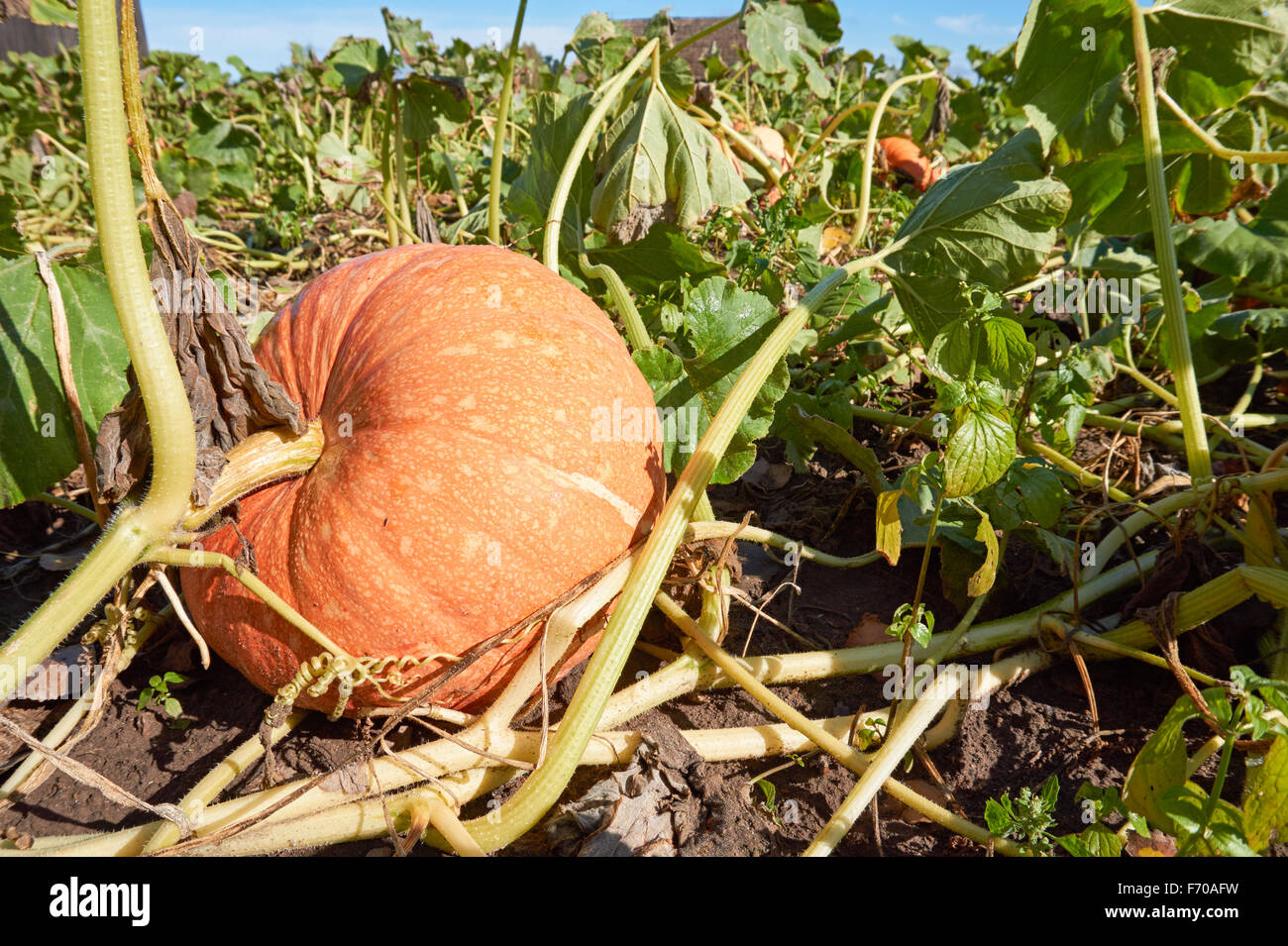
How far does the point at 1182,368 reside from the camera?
177 cm

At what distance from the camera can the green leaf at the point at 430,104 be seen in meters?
2.78

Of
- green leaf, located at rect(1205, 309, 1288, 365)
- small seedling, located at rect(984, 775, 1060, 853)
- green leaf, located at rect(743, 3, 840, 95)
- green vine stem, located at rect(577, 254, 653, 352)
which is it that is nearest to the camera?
small seedling, located at rect(984, 775, 1060, 853)

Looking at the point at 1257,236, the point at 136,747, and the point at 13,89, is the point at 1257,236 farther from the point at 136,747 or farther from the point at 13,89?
the point at 13,89

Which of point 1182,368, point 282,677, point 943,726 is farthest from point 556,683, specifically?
point 1182,368

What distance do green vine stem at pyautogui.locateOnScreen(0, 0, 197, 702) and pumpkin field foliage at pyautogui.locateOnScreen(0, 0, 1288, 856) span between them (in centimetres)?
15

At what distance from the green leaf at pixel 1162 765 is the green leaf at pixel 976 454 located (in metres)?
0.40

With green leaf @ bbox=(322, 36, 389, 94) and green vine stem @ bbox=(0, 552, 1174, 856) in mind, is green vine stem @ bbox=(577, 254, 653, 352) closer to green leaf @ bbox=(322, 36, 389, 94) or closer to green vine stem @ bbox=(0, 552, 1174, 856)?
green vine stem @ bbox=(0, 552, 1174, 856)

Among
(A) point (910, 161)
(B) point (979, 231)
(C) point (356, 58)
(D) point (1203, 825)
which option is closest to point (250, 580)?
(D) point (1203, 825)

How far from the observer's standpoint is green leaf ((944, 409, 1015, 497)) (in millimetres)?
1300

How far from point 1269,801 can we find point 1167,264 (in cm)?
113

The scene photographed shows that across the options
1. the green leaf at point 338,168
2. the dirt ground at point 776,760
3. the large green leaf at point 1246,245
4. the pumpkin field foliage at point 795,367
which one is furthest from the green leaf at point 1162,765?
the green leaf at point 338,168

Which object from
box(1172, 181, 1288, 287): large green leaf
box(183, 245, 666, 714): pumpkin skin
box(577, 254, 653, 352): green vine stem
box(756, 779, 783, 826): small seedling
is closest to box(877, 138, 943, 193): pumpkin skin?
box(1172, 181, 1288, 287): large green leaf

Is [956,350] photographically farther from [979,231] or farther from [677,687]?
[677,687]

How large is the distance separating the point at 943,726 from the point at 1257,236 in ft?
6.18
